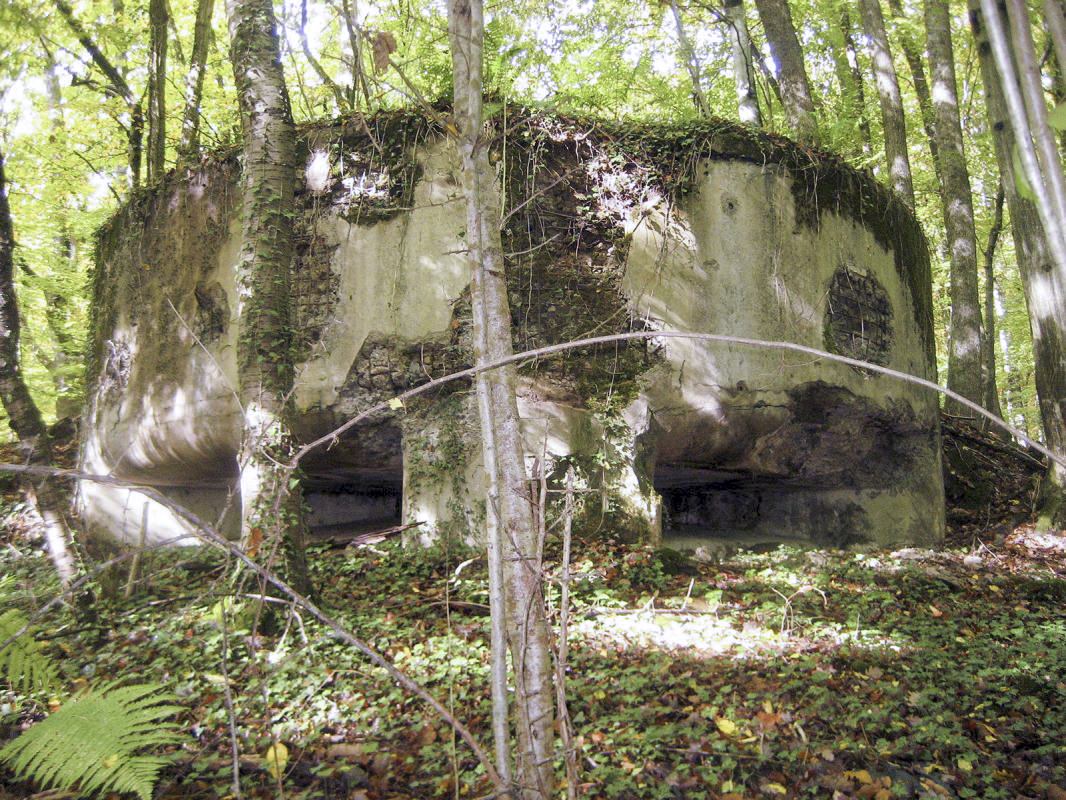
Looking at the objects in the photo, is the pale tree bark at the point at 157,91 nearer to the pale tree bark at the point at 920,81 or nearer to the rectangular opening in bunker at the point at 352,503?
the rectangular opening in bunker at the point at 352,503

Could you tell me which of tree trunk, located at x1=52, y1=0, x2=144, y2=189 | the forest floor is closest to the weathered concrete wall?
the forest floor

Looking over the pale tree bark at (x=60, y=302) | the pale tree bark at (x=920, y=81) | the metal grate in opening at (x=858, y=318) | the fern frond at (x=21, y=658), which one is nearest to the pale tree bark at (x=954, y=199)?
the metal grate in opening at (x=858, y=318)

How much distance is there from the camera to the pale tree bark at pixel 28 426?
468cm

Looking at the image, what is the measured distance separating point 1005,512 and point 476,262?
8.02 metres

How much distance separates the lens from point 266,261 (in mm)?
4965

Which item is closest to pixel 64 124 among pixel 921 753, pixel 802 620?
pixel 802 620

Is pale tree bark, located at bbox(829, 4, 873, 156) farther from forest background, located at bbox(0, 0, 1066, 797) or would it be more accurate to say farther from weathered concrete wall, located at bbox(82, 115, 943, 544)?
weathered concrete wall, located at bbox(82, 115, 943, 544)

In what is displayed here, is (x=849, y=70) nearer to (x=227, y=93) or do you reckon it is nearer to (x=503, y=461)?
(x=227, y=93)

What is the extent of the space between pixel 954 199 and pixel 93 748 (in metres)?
10.9

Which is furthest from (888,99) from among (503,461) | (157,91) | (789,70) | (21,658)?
(21,658)

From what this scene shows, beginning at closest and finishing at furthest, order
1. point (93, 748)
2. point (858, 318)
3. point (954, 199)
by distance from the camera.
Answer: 1. point (93, 748)
2. point (858, 318)
3. point (954, 199)

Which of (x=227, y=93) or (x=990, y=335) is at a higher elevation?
(x=227, y=93)

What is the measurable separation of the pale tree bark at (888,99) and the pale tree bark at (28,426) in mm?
9888

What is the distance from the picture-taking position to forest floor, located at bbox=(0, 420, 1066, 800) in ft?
10.4
